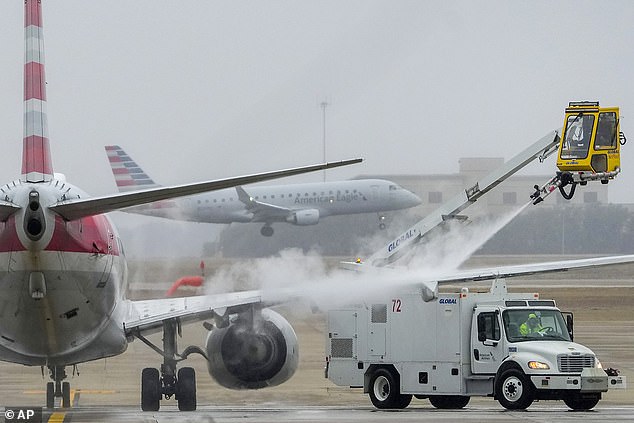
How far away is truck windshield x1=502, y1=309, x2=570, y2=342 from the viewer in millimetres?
31219

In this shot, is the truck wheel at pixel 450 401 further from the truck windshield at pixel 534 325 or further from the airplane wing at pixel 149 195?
the airplane wing at pixel 149 195

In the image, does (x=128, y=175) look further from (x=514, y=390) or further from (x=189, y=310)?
(x=514, y=390)

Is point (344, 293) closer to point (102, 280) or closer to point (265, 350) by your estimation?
point (265, 350)

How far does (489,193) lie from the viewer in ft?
161

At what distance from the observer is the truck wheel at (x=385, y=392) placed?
3212 centimetres

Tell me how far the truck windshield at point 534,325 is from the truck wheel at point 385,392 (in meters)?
3.10

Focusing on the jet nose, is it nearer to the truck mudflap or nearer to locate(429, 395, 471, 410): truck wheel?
locate(429, 395, 471, 410): truck wheel

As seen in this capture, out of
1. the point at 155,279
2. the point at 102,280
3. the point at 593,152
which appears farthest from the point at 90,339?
the point at 593,152

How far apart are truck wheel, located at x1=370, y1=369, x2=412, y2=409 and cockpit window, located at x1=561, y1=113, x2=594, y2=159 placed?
22.3ft

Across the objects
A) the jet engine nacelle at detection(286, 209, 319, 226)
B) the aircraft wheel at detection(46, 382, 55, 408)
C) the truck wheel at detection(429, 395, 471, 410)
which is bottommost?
the truck wheel at detection(429, 395, 471, 410)

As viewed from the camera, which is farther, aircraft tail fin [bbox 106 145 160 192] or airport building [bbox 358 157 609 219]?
airport building [bbox 358 157 609 219]

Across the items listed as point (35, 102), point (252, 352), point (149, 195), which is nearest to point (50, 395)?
point (252, 352)

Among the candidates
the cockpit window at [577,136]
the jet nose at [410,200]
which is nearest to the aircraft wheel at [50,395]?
the cockpit window at [577,136]

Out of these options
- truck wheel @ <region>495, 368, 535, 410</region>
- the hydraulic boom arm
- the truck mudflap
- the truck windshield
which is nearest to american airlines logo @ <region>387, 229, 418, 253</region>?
the hydraulic boom arm
